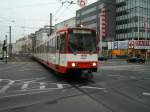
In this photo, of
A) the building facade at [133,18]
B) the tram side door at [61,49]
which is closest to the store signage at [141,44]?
the building facade at [133,18]

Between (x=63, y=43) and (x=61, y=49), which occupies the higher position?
(x=63, y=43)

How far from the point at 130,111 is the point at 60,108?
7.04 ft

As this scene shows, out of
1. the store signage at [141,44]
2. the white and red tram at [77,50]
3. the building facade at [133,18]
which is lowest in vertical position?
the white and red tram at [77,50]

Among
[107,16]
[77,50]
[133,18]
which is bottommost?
[77,50]

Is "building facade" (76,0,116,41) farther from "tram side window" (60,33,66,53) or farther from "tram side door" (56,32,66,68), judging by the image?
"tram side window" (60,33,66,53)

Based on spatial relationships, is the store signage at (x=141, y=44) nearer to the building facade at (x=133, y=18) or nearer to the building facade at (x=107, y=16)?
the building facade at (x=133, y=18)

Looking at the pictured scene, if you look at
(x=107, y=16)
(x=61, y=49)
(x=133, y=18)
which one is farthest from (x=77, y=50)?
(x=107, y=16)

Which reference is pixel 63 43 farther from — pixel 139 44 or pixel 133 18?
pixel 133 18

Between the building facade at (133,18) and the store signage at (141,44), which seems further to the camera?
the building facade at (133,18)

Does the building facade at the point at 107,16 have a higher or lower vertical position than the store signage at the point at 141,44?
higher

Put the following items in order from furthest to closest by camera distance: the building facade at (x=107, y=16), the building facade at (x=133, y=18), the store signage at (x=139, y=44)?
the building facade at (x=107, y=16)
the building facade at (x=133, y=18)
the store signage at (x=139, y=44)

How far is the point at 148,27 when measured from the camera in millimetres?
95688

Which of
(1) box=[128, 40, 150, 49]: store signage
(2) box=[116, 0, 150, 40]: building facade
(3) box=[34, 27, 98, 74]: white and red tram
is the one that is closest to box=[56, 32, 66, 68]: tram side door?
(3) box=[34, 27, 98, 74]: white and red tram

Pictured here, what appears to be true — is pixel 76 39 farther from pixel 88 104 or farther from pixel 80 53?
pixel 88 104
